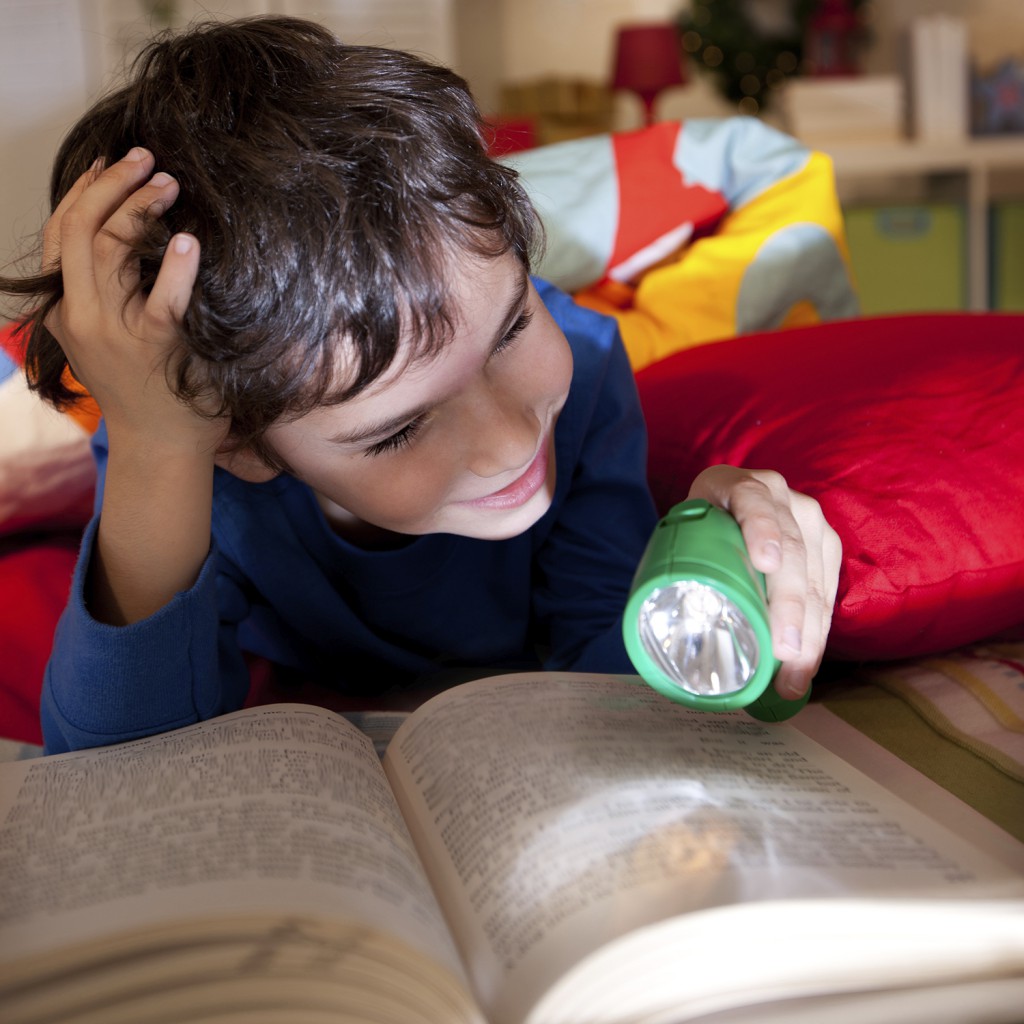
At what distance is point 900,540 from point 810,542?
66 millimetres

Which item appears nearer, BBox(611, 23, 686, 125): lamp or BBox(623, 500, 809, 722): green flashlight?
BBox(623, 500, 809, 722): green flashlight

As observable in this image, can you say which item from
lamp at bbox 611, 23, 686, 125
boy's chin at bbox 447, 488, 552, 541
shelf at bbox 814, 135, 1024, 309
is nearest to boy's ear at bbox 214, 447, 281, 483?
boy's chin at bbox 447, 488, 552, 541

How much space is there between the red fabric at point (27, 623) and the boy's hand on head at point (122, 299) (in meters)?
0.30

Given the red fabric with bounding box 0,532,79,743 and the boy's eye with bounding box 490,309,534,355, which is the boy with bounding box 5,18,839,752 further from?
the red fabric with bounding box 0,532,79,743

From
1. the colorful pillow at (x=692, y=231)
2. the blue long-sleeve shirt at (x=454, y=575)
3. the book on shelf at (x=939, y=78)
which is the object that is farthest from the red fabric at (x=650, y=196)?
the book on shelf at (x=939, y=78)

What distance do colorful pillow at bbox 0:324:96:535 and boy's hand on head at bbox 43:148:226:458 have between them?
1.01ft

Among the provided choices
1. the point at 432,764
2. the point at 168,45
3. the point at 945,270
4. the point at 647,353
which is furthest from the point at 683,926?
the point at 945,270

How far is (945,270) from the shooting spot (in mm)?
2383

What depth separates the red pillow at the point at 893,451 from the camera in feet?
2.05

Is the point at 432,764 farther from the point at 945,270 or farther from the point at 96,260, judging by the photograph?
the point at 945,270

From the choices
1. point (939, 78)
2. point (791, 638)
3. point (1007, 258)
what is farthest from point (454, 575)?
point (939, 78)

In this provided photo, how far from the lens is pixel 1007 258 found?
2.43m

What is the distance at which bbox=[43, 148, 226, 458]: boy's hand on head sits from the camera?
1.77 ft

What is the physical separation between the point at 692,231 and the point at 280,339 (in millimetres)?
737
